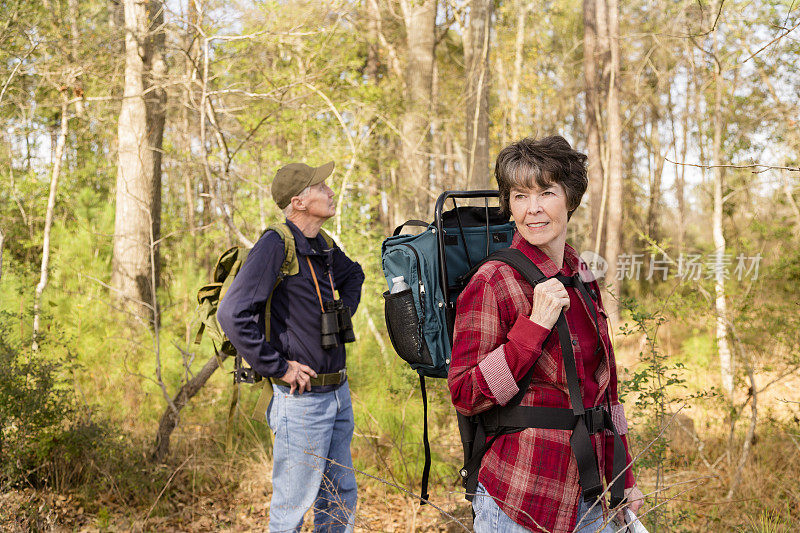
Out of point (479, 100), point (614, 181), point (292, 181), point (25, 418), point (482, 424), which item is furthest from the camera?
point (614, 181)

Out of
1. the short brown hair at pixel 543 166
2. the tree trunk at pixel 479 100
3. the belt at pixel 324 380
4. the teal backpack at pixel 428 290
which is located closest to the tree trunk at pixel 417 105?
the tree trunk at pixel 479 100

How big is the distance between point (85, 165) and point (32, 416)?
8190 mm

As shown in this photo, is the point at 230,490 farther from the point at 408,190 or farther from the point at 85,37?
the point at 85,37

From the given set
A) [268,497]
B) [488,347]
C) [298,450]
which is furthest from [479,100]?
[488,347]

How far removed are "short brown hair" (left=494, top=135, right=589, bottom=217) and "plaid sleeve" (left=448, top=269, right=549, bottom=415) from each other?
32cm

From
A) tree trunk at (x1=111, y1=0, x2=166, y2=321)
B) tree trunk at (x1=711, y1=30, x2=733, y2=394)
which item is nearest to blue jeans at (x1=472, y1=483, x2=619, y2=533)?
tree trunk at (x1=711, y1=30, x2=733, y2=394)

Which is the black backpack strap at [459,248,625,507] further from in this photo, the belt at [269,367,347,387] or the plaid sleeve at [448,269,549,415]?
the belt at [269,367,347,387]

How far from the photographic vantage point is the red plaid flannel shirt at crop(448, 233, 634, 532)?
1646 millimetres

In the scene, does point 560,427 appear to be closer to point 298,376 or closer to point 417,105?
point 298,376

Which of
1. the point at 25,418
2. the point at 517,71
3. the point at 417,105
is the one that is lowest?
the point at 25,418

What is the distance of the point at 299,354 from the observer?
2.88 m

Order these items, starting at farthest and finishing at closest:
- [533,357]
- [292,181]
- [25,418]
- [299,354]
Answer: [25,418] < [292,181] < [299,354] < [533,357]

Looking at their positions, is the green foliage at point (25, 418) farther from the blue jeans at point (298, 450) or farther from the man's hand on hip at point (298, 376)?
the man's hand on hip at point (298, 376)

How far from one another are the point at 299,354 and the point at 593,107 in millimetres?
14398
